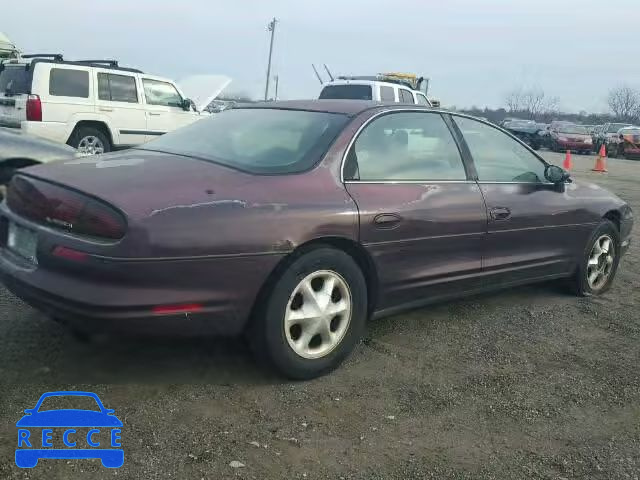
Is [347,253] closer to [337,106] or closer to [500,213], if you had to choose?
[337,106]

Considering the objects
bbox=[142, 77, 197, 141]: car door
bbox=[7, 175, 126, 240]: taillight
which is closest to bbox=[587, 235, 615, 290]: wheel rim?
bbox=[7, 175, 126, 240]: taillight

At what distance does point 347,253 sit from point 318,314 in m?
0.37

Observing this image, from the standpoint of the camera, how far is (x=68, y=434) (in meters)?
2.61

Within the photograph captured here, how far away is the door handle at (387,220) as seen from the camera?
3469mm

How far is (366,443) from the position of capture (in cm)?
271

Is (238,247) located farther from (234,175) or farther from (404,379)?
(404,379)

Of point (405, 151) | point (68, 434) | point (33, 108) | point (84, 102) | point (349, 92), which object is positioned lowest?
point (68, 434)

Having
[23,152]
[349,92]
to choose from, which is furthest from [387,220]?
[349,92]

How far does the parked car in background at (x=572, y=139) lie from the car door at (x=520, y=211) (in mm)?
26080

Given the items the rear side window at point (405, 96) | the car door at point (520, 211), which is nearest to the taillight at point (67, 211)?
the car door at point (520, 211)

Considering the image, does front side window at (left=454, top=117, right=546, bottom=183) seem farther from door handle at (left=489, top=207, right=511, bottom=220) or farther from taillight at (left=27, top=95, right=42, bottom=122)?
taillight at (left=27, top=95, right=42, bottom=122)

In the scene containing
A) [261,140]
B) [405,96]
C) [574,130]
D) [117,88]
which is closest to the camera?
[261,140]

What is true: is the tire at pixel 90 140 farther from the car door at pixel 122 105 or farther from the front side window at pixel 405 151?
the front side window at pixel 405 151

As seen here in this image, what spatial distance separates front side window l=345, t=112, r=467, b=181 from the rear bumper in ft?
24.6
